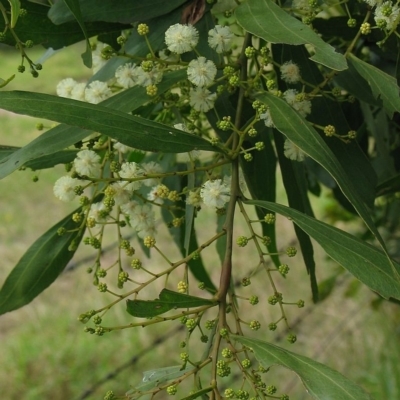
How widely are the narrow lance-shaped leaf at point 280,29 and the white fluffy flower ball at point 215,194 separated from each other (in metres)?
0.13

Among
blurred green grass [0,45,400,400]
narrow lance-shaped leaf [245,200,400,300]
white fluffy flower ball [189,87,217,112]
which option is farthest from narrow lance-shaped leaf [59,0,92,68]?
blurred green grass [0,45,400,400]

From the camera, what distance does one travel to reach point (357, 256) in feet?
1.78

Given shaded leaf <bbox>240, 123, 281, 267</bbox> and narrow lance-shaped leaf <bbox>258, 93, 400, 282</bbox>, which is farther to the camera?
shaded leaf <bbox>240, 123, 281, 267</bbox>

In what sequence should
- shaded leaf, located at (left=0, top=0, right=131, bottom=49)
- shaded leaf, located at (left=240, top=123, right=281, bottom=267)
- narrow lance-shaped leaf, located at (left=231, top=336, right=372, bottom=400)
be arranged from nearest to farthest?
narrow lance-shaped leaf, located at (left=231, top=336, right=372, bottom=400) < shaded leaf, located at (left=0, top=0, right=131, bottom=49) < shaded leaf, located at (left=240, top=123, right=281, bottom=267)

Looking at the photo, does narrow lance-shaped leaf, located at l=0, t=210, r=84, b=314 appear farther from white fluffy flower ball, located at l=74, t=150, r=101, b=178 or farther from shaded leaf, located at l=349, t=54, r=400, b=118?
shaded leaf, located at l=349, t=54, r=400, b=118

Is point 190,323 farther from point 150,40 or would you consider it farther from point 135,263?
point 150,40

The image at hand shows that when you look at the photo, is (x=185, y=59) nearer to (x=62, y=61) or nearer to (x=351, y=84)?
(x=351, y=84)

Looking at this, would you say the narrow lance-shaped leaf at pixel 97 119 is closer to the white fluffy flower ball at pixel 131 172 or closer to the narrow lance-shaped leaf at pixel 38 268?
the white fluffy flower ball at pixel 131 172

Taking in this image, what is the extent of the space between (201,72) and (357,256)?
0.69 feet

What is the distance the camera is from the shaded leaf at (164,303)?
1.76 feet

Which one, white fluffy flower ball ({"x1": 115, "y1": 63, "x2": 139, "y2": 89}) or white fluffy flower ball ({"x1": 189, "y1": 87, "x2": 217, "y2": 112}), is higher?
white fluffy flower ball ({"x1": 115, "y1": 63, "x2": 139, "y2": 89})

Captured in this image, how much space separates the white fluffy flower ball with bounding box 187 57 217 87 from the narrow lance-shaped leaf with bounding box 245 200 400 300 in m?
0.13

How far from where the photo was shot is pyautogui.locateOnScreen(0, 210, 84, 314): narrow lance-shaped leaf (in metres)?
0.76

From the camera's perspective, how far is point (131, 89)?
653 millimetres
